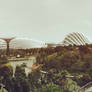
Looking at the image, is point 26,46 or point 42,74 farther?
point 26,46

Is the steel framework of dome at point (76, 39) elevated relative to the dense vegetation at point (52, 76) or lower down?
elevated

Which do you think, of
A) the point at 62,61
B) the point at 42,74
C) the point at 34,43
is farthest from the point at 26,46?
the point at 42,74

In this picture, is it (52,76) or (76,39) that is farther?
(76,39)

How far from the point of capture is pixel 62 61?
19.1 metres

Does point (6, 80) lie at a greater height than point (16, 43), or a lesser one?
lesser

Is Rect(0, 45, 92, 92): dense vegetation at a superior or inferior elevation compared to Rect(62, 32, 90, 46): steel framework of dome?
inferior


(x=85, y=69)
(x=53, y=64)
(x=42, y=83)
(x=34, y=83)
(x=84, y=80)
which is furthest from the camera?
(x=53, y=64)

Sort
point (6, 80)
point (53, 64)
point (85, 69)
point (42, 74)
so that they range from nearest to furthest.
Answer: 1. point (6, 80)
2. point (42, 74)
3. point (85, 69)
4. point (53, 64)

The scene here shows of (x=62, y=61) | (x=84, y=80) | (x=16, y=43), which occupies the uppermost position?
(x=16, y=43)

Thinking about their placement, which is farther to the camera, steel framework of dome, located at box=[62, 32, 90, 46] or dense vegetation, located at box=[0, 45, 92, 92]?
steel framework of dome, located at box=[62, 32, 90, 46]

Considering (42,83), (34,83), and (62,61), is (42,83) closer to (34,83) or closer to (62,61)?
(34,83)

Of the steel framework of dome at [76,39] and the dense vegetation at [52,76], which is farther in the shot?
the steel framework of dome at [76,39]

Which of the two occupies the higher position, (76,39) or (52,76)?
(76,39)

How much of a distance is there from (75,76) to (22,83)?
524cm
